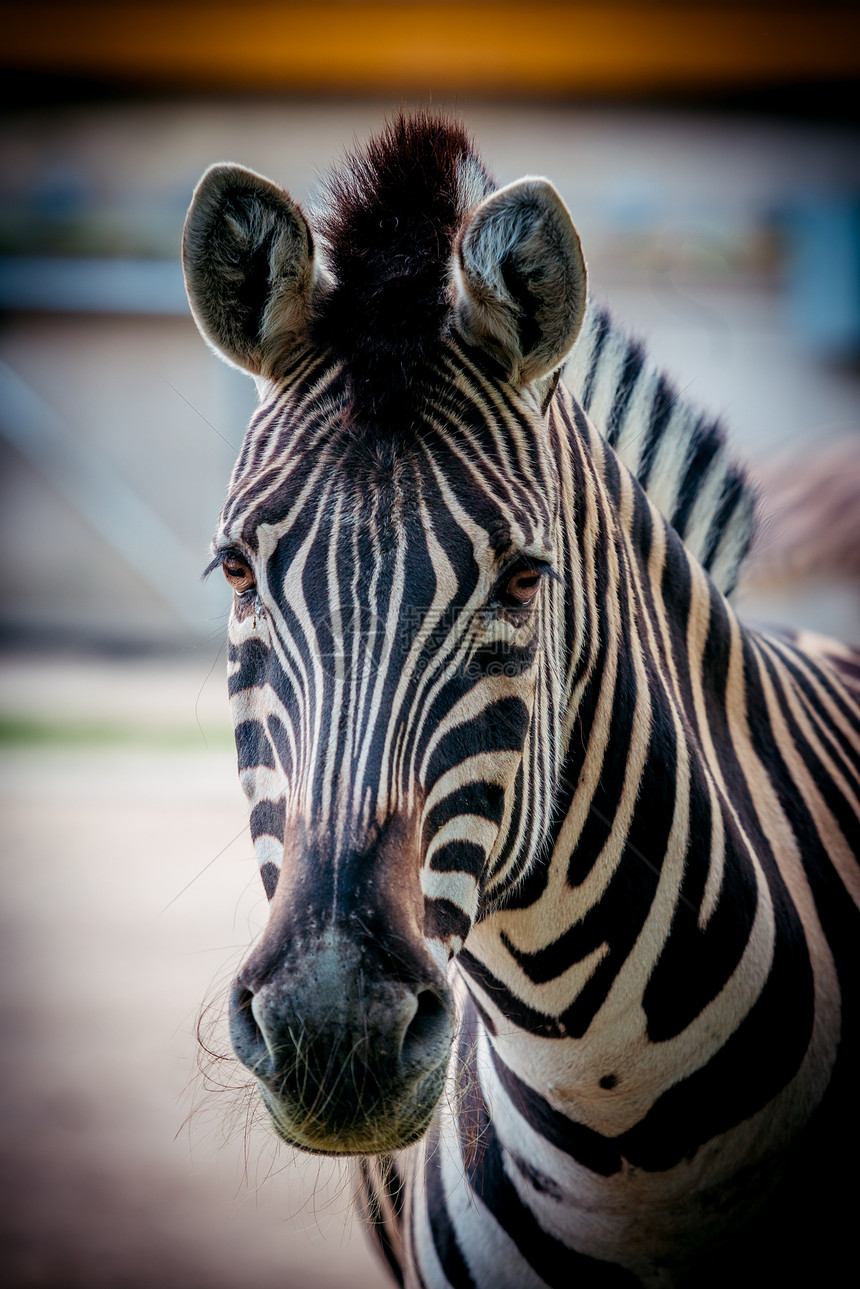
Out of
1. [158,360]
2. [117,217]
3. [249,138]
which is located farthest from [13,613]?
[249,138]

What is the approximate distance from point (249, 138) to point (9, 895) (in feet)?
56.1

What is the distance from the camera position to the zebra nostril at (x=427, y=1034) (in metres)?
1.39

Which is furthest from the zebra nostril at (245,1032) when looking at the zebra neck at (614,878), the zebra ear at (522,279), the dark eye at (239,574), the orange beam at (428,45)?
the orange beam at (428,45)

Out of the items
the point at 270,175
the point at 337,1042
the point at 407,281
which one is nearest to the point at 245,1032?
the point at 337,1042

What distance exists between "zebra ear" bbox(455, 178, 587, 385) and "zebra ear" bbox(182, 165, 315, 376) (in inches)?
13.3

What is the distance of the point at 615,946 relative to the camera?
1.88 meters

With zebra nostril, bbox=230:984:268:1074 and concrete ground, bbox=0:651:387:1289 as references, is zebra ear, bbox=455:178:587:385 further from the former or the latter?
concrete ground, bbox=0:651:387:1289

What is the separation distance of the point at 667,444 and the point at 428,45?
19.4 metres

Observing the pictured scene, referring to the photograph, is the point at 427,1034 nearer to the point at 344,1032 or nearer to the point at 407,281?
Answer: the point at 344,1032

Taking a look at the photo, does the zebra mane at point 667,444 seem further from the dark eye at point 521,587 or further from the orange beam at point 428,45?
the orange beam at point 428,45

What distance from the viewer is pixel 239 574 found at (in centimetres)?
174

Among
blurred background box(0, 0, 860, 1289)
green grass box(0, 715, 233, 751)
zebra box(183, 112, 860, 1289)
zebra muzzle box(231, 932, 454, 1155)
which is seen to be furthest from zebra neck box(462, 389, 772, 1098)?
blurred background box(0, 0, 860, 1289)

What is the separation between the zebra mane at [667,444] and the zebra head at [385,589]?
0.58 m

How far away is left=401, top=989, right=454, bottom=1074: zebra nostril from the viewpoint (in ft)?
4.56
